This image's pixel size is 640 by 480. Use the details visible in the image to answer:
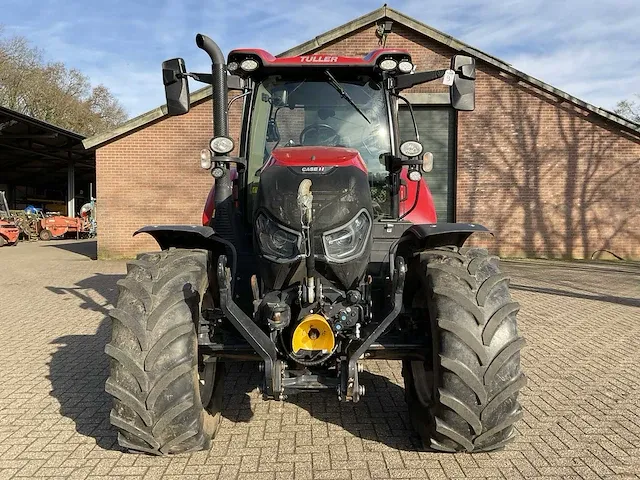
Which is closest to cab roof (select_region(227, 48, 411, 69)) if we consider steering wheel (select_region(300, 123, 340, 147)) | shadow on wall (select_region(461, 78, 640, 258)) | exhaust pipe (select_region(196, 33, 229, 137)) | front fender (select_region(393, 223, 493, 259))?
exhaust pipe (select_region(196, 33, 229, 137))

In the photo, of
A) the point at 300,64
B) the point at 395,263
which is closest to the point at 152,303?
the point at 395,263

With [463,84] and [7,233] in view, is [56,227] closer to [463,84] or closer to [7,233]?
[7,233]

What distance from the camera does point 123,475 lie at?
125 inches

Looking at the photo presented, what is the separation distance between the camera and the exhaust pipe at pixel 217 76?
12.4 feet

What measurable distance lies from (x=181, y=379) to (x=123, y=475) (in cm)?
68

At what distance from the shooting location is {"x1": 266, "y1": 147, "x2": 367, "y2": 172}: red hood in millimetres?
3428

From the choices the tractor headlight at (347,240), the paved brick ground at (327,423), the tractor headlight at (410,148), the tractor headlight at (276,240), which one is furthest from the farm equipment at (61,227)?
the tractor headlight at (347,240)

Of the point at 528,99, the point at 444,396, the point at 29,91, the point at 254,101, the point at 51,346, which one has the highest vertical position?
the point at 29,91

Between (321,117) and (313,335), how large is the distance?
186 centimetres

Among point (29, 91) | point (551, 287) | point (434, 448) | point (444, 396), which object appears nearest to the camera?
point (444, 396)

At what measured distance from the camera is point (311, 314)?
10.4ft

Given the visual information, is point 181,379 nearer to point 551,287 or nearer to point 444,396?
point 444,396

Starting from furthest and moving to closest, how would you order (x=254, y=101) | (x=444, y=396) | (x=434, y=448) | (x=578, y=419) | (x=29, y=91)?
1. (x=29, y=91)
2. (x=254, y=101)
3. (x=578, y=419)
4. (x=434, y=448)
5. (x=444, y=396)

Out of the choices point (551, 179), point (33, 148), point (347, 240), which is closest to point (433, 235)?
point (347, 240)
